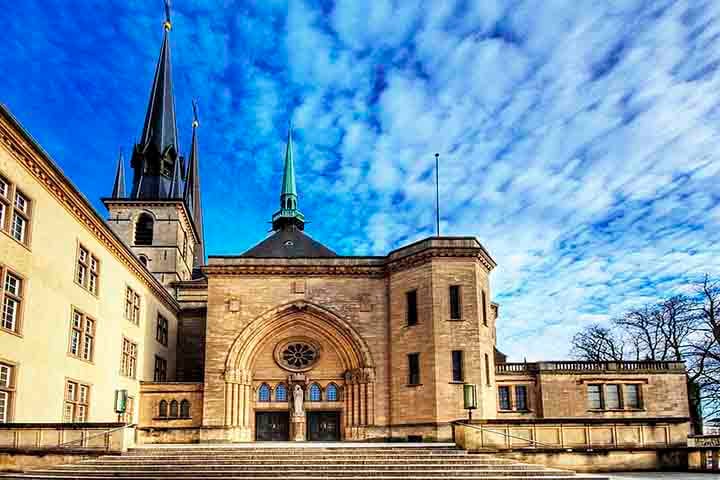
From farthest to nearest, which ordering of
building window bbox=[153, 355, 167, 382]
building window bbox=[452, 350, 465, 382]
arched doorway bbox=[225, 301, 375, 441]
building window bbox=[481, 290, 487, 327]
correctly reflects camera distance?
building window bbox=[153, 355, 167, 382]
arched doorway bbox=[225, 301, 375, 441]
building window bbox=[481, 290, 487, 327]
building window bbox=[452, 350, 465, 382]

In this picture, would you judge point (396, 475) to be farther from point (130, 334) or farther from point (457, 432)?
point (130, 334)

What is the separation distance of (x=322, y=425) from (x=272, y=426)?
2.31 m

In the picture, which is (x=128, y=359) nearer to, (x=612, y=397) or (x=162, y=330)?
(x=162, y=330)

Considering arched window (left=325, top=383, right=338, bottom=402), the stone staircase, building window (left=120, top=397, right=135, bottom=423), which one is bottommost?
the stone staircase

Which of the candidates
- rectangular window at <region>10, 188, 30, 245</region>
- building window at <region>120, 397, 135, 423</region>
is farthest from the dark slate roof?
rectangular window at <region>10, 188, 30, 245</region>

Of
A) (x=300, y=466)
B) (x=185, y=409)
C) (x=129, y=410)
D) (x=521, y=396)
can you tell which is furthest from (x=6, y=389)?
(x=521, y=396)

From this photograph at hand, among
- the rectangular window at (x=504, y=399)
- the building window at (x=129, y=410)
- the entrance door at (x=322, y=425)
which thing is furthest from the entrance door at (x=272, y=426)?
the rectangular window at (x=504, y=399)

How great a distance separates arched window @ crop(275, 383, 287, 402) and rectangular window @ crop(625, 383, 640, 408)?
1667cm

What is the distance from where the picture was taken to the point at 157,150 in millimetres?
49125

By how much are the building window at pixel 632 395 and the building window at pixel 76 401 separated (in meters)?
24.8

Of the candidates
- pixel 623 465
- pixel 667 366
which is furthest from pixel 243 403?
pixel 667 366

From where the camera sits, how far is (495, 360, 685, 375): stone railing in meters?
33.5

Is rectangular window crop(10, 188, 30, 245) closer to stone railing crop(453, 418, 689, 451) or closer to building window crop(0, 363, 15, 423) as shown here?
building window crop(0, 363, 15, 423)

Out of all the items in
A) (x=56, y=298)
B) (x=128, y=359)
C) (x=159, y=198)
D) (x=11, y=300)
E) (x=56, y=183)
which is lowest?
(x=128, y=359)
